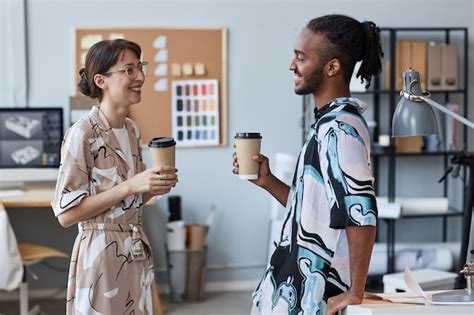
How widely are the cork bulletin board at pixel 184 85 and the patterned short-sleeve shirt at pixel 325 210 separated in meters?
3.27

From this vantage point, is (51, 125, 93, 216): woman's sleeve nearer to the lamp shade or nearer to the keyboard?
the lamp shade

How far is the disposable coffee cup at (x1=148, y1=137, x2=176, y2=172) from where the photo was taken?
2168 mm

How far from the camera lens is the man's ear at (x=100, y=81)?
2365mm

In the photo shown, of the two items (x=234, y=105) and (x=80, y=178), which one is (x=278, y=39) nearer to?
(x=234, y=105)

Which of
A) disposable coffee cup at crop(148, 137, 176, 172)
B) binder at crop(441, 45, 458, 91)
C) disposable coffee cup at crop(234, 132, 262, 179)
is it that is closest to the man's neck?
disposable coffee cup at crop(234, 132, 262, 179)

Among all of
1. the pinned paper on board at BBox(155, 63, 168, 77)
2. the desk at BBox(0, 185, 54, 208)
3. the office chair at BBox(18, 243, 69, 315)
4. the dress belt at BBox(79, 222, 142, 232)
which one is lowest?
the office chair at BBox(18, 243, 69, 315)

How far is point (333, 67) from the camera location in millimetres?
1905

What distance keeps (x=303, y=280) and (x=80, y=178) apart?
0.73 metres

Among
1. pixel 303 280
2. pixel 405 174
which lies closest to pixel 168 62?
pixel 405 174

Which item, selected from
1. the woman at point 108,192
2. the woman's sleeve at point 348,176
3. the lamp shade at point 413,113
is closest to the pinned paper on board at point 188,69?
the woman at point 108,192

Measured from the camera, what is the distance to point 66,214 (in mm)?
2266

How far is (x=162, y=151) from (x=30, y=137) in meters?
2.76

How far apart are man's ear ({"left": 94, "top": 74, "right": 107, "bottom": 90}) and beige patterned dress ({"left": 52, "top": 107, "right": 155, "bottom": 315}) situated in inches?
3.0

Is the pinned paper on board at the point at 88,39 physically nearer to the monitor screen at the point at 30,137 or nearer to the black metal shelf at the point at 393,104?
the monitor screen at the point at 30,137
